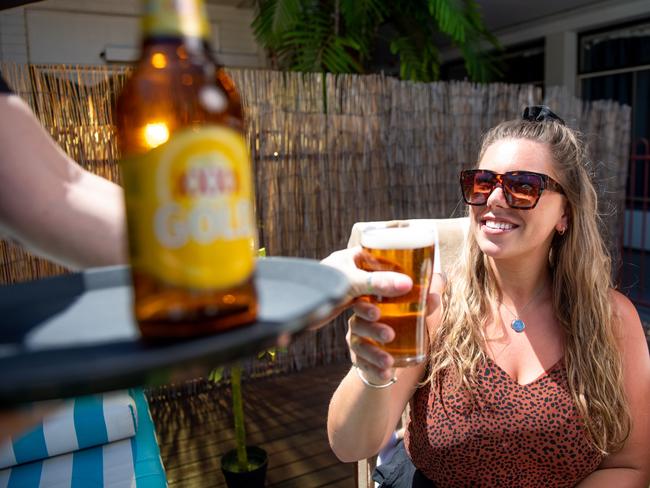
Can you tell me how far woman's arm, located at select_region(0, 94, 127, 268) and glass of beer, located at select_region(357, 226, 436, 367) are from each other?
0.36 metres

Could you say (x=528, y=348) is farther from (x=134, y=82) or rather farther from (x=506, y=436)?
(x=134, y=82)

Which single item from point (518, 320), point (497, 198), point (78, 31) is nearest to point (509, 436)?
point (518, 320)

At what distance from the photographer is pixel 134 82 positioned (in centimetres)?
51

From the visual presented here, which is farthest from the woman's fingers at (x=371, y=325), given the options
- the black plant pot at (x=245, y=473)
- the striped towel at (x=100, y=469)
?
the black plant pot at (x=245, y=473)

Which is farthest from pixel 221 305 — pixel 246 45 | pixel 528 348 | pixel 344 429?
pixel 246 45

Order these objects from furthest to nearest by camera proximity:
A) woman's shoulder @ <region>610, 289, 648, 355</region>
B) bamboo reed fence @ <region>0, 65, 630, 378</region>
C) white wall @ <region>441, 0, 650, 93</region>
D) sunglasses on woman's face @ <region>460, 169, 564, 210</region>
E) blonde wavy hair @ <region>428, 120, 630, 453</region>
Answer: white wall @ <region>441, 0, 650, 93</region> < bamboo reed fence @ <region>0, 65, 630, 378</region> < sunglasses on woman's face @ <region>460, 169, 564, 210</region> < woman's shoulder @ <region>610, 289, 648, 355</region> < blonde wavy hair @ <region>428, 120, 630, 453</region>

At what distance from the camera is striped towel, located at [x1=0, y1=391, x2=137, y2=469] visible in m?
2.21

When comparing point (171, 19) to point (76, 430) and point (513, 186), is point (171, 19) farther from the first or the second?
point (76, 430)

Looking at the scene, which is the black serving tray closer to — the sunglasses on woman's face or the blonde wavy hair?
the blonde wavy hair

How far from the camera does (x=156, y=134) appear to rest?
50 centimetres

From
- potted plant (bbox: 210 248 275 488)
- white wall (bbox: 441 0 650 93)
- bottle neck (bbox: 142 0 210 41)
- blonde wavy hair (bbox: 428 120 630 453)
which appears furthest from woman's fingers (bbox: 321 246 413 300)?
white wall (bbox: 441 0 650 93)

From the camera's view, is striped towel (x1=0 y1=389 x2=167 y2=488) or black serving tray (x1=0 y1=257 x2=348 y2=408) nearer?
black serving tray (x1=0 y1=257 x2=348 y2=408)

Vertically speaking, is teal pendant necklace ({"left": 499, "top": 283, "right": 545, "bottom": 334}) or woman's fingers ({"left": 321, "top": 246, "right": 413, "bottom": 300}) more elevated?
woman's fingers ({"left": 321, "top": 246, "right": 413, "bottom": 300})

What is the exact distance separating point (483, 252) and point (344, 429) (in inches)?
28.8
